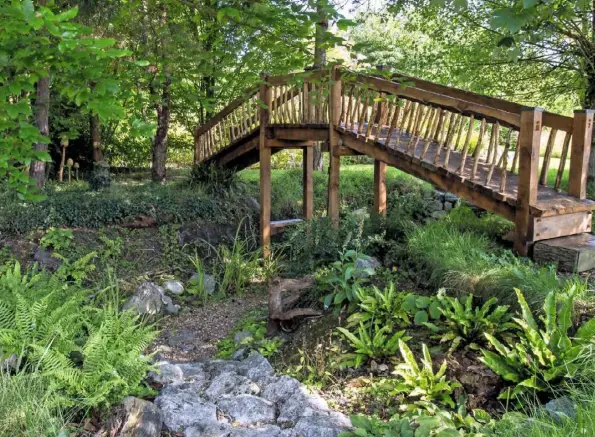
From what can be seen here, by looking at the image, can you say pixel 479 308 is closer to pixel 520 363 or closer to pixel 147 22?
pixel 520 363

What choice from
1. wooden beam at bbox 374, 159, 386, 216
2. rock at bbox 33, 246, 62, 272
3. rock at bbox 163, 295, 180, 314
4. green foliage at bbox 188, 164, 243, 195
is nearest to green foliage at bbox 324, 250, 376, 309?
rock at bbox 163, 295, 180, 314

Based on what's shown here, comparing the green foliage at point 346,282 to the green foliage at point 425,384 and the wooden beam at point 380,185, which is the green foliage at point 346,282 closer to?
the green foliage at point 425,384

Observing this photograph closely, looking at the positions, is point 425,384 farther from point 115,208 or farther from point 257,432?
point 115,208

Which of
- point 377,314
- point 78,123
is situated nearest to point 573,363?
point 377,314

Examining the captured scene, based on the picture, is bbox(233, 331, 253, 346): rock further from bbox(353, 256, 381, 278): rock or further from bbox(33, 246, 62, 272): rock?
bbox(33, 246, 62, 272): rock

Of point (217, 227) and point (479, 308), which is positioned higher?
point (479, 308)

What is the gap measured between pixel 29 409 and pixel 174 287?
5.25m

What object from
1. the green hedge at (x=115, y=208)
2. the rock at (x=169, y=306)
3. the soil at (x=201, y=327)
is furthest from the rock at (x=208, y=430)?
the green hedge at (x=115, y=208)

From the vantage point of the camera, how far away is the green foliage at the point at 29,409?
2.95 meters

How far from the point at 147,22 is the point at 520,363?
8765 mm

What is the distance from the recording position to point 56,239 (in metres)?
8.52

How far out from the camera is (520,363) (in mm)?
3828

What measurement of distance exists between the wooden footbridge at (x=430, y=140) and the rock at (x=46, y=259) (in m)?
3.32

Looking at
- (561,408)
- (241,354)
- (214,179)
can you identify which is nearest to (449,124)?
(241,354)
